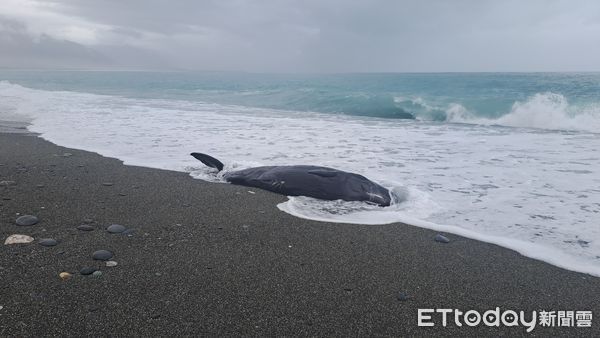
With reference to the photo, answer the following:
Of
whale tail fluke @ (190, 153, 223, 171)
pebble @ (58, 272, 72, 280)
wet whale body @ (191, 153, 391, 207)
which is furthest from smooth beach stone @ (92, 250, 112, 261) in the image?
whale tail fluke @ (190, 153, 223, 171)

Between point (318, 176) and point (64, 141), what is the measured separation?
686 centimetres

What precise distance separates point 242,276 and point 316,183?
2611 mm

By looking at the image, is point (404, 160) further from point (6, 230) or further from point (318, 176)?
point (6, 230)

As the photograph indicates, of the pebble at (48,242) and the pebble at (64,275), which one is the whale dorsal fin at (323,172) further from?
the pebble at (64,275)

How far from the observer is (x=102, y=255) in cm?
353

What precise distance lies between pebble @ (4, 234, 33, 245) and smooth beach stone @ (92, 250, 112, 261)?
0.71 meters

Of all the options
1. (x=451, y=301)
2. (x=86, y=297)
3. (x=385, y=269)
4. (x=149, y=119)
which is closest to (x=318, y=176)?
(x=385, y=269)

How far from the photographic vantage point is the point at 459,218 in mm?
5082

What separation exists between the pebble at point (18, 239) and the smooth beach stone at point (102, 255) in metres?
0.71

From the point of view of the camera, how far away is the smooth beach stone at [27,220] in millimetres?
4168

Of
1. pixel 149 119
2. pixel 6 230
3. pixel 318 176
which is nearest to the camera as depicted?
pixel 6 230

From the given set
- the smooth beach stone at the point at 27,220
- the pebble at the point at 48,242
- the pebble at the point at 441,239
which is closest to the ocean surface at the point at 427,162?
the pebble at the point at 441,239

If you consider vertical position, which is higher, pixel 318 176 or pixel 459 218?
pixel 318 176

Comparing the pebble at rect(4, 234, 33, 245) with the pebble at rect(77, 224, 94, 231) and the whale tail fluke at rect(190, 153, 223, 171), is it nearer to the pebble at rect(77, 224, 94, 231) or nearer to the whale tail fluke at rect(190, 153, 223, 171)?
the pebble at rect(77, 224, 94, 231)
